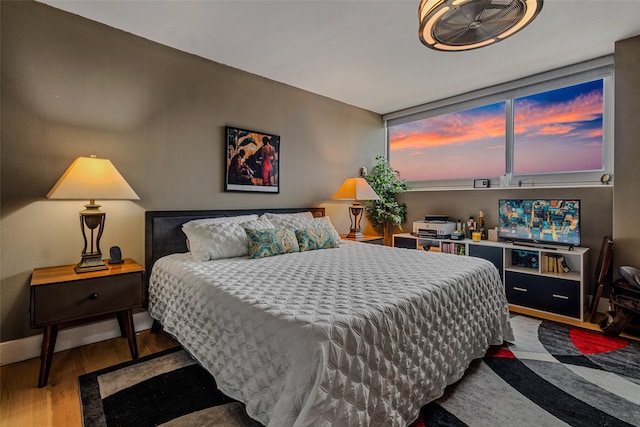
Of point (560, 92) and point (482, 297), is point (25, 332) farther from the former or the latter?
point (560, 92)

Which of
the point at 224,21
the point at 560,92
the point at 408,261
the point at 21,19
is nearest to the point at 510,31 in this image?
the point at 408,261

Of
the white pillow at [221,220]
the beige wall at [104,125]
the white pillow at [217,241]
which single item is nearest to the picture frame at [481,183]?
the beige wall at [104,125]

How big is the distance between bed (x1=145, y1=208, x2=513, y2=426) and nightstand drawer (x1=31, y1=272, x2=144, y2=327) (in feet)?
0.74

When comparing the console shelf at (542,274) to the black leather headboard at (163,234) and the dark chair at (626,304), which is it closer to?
the dark chair at (626,304)

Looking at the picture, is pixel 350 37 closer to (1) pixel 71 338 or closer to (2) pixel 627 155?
(2) pixel 627 155

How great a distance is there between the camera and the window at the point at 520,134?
3242 mm

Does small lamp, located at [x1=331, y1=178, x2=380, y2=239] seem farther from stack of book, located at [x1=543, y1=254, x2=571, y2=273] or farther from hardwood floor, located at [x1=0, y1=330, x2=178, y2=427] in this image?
hardwood floor, located at [x1=0, y1=330, x2=178, y2=427]

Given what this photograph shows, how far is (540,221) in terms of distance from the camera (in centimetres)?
329

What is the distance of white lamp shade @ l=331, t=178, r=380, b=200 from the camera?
13.0 ft

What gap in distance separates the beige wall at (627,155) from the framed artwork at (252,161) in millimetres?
3386

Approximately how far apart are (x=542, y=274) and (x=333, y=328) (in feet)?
9.62

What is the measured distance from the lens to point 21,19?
7.13ft

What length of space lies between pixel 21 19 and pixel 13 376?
246cm

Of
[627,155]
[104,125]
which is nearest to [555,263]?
[627,155]
